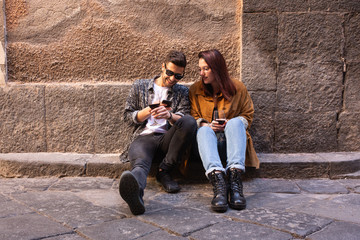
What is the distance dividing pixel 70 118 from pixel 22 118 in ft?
1.62

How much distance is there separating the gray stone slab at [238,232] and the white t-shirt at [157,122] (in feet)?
4.09

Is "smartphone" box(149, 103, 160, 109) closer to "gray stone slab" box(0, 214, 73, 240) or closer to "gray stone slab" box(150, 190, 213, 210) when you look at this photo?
"gray stone slab" box(150, 190, 213, 210)

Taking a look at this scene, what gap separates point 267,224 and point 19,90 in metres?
2.79

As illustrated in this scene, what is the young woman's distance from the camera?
2713mm

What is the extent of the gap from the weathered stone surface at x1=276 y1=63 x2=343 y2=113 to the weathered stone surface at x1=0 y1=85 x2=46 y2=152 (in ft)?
8.23

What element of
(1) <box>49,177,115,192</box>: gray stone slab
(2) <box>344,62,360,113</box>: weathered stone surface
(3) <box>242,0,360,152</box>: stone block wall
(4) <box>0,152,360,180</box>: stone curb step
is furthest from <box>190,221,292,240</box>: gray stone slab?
(2) <box>344,62,360,113</box>: weathered stone surface

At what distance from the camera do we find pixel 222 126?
300 cm

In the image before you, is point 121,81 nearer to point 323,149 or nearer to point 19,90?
point 19,90

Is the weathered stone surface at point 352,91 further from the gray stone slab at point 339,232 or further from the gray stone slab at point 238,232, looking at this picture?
the gray stone slab at point 238,232

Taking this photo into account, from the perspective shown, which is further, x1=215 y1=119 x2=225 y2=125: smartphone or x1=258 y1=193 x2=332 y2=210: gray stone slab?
x1=215 y1=119 x2=225 y2=125: smartphone

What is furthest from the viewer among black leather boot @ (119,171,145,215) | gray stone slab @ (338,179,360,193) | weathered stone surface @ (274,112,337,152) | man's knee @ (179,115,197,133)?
weathered stone surface @ (274,112,337,152)

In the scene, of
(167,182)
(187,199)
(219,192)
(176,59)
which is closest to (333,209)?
(219,192)

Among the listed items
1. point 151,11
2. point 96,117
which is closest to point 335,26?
point 151,11

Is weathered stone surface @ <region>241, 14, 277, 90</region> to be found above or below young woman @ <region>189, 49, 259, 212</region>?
above
